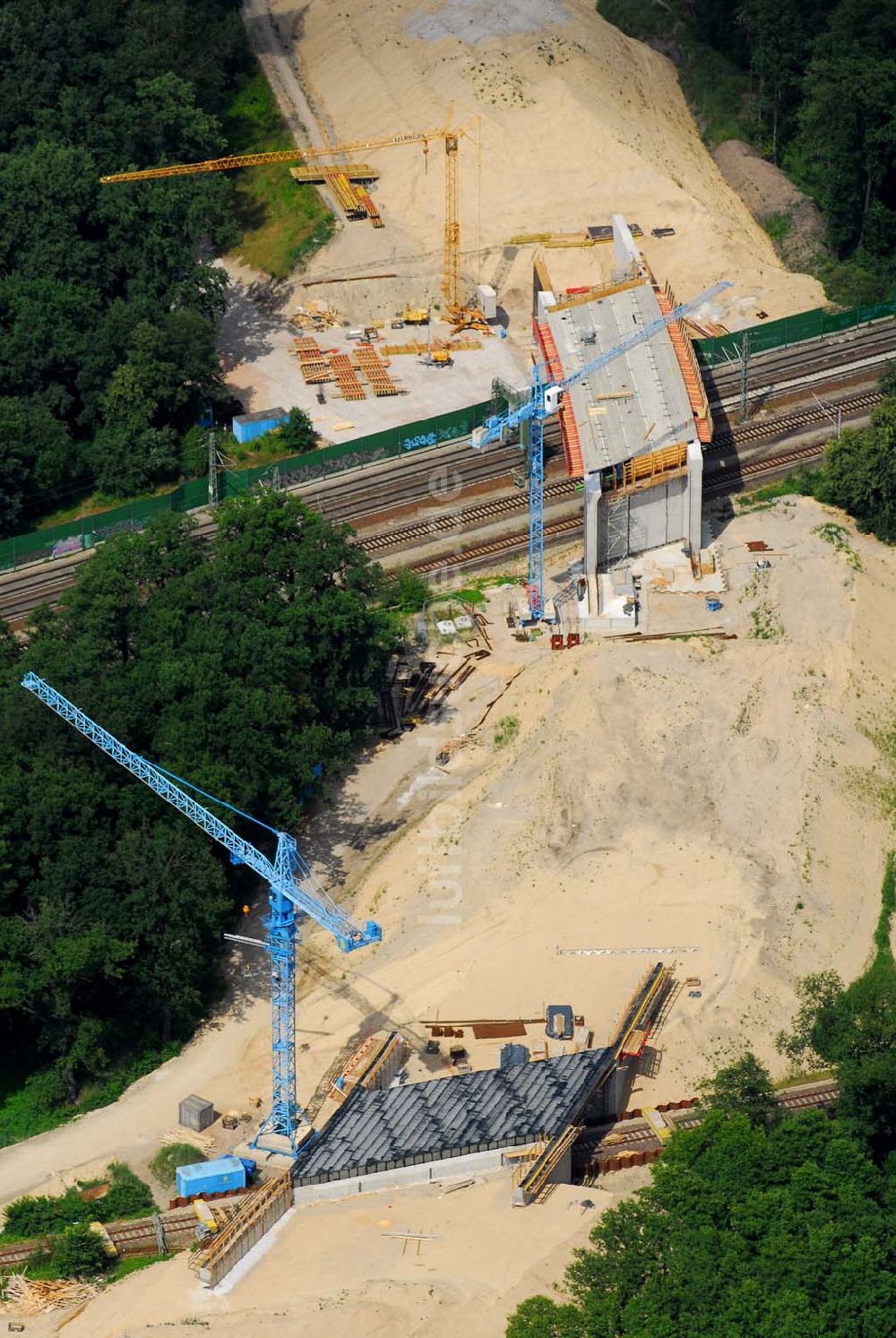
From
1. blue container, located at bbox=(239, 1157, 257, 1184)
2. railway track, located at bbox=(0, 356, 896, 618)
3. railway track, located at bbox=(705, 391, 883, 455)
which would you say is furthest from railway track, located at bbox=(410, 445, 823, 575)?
blue container, located at bbox=(239, 1157, 257, 1184)

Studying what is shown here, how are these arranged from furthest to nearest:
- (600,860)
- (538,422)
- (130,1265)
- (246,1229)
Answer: (538,422)
(600,860)
(130,1265)
(246,1229)

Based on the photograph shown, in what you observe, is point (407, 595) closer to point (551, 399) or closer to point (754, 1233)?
point (551, 399)

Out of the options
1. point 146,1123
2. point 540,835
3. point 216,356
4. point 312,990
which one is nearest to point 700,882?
point 540,835

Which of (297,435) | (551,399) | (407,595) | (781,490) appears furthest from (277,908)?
(297,435)

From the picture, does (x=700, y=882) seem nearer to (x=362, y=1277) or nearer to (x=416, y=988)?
(x=416, y=988)

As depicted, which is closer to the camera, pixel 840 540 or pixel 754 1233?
pixel 754 1233

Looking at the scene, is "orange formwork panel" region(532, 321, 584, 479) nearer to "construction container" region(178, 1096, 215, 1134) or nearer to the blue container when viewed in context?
"construction container" region(178, 1096, 215, 1134)
